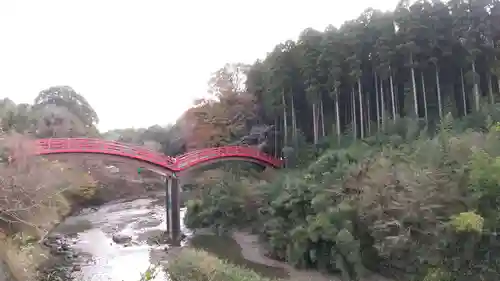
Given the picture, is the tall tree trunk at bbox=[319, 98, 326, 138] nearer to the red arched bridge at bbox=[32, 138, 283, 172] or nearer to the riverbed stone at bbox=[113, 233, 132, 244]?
the red arched bridge at bbox=[32, 138, 283, 172]

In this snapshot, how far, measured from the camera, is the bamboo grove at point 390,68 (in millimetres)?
22172

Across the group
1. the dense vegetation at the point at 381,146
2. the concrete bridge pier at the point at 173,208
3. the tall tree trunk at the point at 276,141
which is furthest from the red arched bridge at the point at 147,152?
the tall tree trunk at the point at 276,141

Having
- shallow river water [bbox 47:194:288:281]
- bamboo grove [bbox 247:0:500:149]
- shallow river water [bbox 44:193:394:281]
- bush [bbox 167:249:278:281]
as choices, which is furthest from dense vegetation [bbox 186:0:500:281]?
bush [bbox 167:249:278:281]

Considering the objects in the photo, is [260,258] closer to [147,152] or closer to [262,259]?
[262,259]

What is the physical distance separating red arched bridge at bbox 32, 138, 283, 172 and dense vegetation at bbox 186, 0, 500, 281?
6.50 ft

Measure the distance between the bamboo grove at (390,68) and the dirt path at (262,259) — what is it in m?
10.2

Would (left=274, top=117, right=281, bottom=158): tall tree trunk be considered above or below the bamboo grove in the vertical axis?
below

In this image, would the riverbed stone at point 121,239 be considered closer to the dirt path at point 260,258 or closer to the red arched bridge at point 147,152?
the red arched bridge at point 147,152

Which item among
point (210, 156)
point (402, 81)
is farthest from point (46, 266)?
point (402, 81)

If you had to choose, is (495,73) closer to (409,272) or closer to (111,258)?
(409,272)

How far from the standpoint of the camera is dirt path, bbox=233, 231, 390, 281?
13.9m

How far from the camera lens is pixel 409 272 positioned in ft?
39.8

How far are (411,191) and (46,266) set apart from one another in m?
13.7

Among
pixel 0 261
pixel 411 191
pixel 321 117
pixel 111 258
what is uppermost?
pixel 321 117
